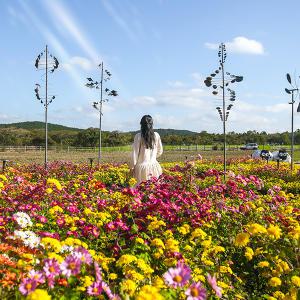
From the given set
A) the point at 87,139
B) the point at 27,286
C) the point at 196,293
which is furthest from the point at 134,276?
the point at 87,139

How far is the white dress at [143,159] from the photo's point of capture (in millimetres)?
8023

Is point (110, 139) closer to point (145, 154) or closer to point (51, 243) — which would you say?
point (145, 154)

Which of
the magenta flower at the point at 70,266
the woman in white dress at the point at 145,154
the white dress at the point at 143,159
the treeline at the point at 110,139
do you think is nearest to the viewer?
the magenta flower at the point at 70,266

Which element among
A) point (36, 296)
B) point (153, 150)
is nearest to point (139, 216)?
point (36, 296)

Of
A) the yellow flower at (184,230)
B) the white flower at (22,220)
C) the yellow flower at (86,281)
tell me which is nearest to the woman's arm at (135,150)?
the yellow flower at (184,230)

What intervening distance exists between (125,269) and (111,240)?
1242 mm

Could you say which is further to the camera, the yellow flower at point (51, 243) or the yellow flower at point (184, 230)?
the yellow flower at point (184, 230)

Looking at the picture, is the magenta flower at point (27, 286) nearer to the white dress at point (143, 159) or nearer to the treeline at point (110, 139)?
the white dress at point (143, 159)

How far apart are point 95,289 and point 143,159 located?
5.87 metres

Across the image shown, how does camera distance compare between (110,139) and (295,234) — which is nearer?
(295,234)

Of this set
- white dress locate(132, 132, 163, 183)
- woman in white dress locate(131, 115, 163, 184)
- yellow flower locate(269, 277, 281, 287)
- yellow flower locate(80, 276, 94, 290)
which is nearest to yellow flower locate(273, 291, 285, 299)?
yellow flower locate(269, 277, 281, 287)

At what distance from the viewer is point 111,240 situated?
4.02m

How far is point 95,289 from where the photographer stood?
227 centimetres

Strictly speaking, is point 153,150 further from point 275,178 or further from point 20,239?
point 275,178
